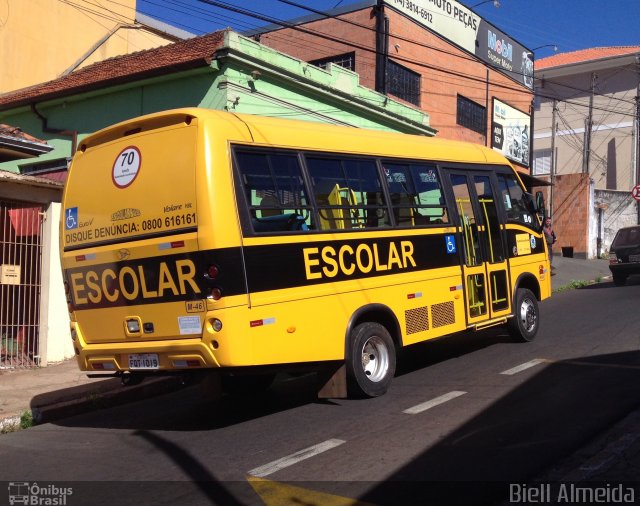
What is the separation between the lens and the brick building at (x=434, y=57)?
20.8m

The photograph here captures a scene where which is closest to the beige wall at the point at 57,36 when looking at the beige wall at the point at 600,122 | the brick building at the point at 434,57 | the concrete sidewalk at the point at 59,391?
the brick building at the point at 434,57

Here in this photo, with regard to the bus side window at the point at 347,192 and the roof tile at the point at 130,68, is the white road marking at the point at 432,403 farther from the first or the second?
the roof tile at the point at 130,68

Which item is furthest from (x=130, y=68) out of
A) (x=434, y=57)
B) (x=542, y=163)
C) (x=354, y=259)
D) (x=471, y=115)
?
(x=542, y=163)

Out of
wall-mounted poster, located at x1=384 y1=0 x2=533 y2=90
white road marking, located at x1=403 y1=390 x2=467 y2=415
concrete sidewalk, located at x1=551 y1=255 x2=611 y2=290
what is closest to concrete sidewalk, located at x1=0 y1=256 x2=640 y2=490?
white road marking, located at x1=403 y1=390 x2=467 y2=415

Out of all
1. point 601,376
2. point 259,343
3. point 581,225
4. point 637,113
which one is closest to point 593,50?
point 637,113

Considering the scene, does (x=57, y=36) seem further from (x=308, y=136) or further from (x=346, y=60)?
(x=308, y=136)

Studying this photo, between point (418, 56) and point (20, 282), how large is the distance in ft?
51.6

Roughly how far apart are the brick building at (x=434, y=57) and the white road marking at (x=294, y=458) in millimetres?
13364

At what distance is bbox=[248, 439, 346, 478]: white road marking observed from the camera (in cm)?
529

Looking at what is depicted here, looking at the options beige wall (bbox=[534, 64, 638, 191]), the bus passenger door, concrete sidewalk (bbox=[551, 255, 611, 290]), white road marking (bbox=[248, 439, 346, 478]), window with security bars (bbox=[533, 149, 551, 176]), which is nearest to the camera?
white road marking (bbox=[248, 439, 346, 478])

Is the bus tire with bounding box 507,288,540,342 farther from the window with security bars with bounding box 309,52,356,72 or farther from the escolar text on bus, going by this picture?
the window with security bars with bounding box 309,52,356,72

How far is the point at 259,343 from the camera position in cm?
612

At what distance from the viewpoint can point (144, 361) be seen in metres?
6.43

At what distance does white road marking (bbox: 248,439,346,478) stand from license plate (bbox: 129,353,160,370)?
1.56 metres
